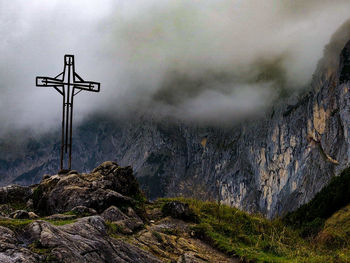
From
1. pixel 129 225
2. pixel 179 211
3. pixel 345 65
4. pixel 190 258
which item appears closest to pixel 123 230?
pixel 129 225

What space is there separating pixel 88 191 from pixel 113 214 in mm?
2163

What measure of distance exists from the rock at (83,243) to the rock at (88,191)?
535 cm

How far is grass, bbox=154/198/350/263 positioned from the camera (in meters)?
11.8

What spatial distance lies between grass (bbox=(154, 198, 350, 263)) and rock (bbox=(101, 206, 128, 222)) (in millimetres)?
2945

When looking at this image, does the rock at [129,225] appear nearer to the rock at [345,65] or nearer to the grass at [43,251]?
the grass at [43,251]

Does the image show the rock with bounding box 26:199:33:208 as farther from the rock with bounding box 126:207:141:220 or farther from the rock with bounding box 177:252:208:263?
the rock with bounding box 177:252:208:263

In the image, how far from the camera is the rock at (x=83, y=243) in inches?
281

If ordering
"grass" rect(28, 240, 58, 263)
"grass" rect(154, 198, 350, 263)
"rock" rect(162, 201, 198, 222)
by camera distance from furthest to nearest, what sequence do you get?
"rock" rect(162, 201, 198, 222) → "grass" rect(154, 198, 350, 263) → "grass" rect(28, 240, 58, 263)

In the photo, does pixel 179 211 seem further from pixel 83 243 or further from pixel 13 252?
pixel 13 252

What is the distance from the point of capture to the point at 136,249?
377 inches

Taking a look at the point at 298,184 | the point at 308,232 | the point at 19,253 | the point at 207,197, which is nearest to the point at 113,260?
the point at 19,253

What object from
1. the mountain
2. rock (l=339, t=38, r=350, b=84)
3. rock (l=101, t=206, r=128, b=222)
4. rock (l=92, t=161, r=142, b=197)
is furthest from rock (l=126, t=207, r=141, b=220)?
rock (l=339, t=38, r=350, b=84)

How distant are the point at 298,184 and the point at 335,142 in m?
25.7

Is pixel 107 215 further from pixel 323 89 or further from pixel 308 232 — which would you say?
pixel 323 89
